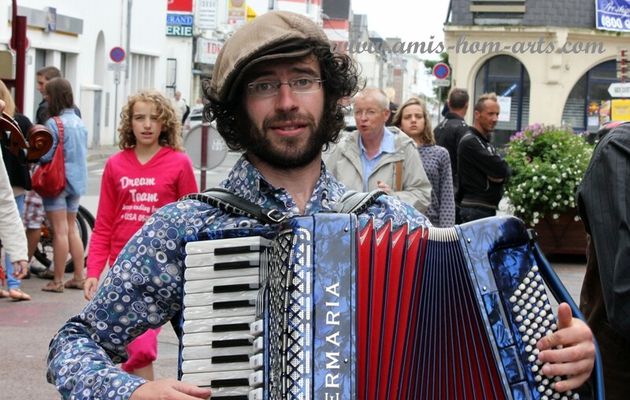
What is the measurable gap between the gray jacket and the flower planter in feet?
17.6

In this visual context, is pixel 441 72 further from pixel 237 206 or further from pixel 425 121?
pixel 237 206

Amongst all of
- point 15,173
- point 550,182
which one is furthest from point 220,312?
point 550,182

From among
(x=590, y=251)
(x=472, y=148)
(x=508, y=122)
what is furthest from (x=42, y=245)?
(x=508, y=122)

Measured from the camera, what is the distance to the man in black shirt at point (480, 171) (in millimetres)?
9625

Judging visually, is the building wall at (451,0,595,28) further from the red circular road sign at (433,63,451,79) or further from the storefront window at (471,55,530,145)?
the red circular road sign at (433,63,451,79)

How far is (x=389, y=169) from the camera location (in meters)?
7.45

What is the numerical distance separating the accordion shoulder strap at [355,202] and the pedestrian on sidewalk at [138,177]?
3.78m

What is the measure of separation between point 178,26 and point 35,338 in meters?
42.7

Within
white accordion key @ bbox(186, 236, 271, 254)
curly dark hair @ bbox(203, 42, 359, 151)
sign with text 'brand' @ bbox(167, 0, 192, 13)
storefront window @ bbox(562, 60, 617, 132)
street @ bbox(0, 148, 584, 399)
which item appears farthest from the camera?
sign with text 'brand' @ bbox(167, 0, 192, 13)

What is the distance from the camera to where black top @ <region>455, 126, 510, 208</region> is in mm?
9617

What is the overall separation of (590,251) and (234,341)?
1501 millimetres

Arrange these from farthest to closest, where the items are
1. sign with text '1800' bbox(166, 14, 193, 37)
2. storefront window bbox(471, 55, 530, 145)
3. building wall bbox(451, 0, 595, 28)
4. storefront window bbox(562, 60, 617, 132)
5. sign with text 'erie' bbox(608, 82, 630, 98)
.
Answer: sign with text '1800' bbox(166, 14, 193, 37) < storefront window bbox(562, 60, 617, 132) < storefront window bbox(471, 55, 530, 145) < building wall bbox(451, 0, 595, 28) < sign with text 'erie' bbox(608, 82, 630, 98)

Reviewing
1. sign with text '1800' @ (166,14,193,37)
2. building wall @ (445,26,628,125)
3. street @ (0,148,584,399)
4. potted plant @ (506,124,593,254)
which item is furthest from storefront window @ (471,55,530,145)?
street @ (0,148,584,399)

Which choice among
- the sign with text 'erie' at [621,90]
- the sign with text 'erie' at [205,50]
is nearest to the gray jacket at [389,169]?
the sign with text 'erie' at [621,90]
